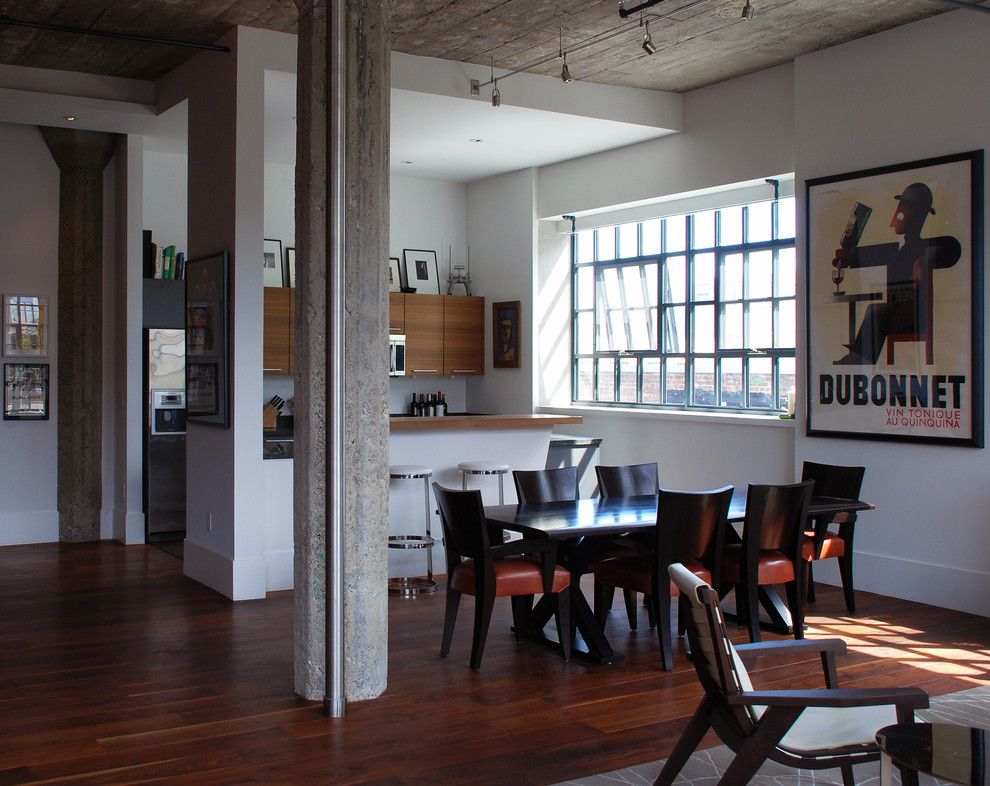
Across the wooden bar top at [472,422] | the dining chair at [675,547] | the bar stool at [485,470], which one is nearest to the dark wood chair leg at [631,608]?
the dining chair at [675,547]

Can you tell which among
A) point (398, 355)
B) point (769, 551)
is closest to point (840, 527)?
point (769, 551)

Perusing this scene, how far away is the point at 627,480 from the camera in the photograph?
6.68 m

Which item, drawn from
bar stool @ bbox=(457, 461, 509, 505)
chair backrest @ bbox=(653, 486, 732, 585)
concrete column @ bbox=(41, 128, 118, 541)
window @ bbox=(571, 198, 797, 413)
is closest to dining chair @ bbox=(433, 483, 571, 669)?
chair backrest @ bbox=(653, 486, 732, 585)

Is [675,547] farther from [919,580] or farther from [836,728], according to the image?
[919,580]

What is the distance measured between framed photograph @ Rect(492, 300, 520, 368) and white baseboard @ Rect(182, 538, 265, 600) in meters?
4.13

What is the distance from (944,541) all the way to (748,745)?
4.06 m

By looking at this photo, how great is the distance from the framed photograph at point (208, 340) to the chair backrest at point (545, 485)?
203cm

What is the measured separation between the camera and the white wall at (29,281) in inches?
350

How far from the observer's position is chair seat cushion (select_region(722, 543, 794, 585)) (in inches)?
224

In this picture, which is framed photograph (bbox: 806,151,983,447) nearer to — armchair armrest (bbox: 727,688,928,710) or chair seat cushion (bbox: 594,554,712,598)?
chair seat cushion (bbox: 594,554,712,598)

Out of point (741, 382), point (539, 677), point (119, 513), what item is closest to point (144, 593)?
point (119, 513)

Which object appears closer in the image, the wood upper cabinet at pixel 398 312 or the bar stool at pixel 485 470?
the bar stool at pixel 485 470

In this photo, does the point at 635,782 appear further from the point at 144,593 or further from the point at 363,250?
the point at 144,593

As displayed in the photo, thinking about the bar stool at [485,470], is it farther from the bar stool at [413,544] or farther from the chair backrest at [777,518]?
the chair backrest at [777,518]
